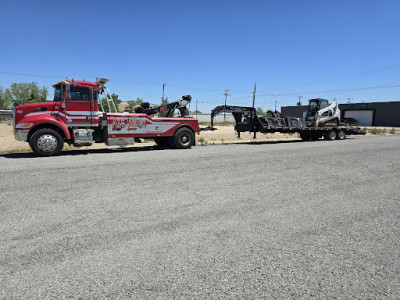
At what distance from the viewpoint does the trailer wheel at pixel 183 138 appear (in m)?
12.6

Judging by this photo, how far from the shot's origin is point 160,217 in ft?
12.6

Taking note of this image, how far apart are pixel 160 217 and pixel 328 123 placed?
65.4 feet

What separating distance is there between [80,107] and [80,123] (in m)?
0.62

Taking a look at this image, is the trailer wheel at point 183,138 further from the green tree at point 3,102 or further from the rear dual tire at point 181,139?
the green tree at point 3,102

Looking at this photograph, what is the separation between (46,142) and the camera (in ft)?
31.4

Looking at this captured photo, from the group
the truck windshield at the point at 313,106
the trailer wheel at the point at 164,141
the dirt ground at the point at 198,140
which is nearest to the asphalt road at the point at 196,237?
the trailer wheel at the point at 164,141

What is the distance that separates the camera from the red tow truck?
9.58 m

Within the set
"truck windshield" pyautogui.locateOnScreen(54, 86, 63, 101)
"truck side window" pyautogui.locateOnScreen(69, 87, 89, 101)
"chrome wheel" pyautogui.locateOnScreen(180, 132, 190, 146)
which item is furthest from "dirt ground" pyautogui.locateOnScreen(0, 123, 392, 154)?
"chrome wheel" pyautogui.locateOnScreen(180, 132, 190, 146)

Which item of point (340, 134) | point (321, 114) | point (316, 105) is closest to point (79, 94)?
point (321, 114)

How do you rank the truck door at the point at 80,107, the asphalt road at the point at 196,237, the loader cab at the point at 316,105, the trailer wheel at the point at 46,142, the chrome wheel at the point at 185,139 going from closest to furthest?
the asphalt road at the point at 196,237 < the trailer wheel at the point at 46,142 < the truck door at the point at 80,107 < the chrome wheel at the point at 185,139 < the loader cab at the point at 316,105

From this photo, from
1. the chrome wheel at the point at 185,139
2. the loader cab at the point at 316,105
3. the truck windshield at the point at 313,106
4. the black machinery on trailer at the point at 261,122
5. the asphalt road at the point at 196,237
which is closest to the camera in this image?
the asphalt road at the point at 196,237

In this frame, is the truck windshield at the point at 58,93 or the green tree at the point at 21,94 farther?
the green tree at the point at 21,94

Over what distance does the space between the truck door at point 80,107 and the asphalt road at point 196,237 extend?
179 inches

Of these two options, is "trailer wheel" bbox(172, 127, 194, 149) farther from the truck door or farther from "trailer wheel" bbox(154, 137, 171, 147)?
the truck door
